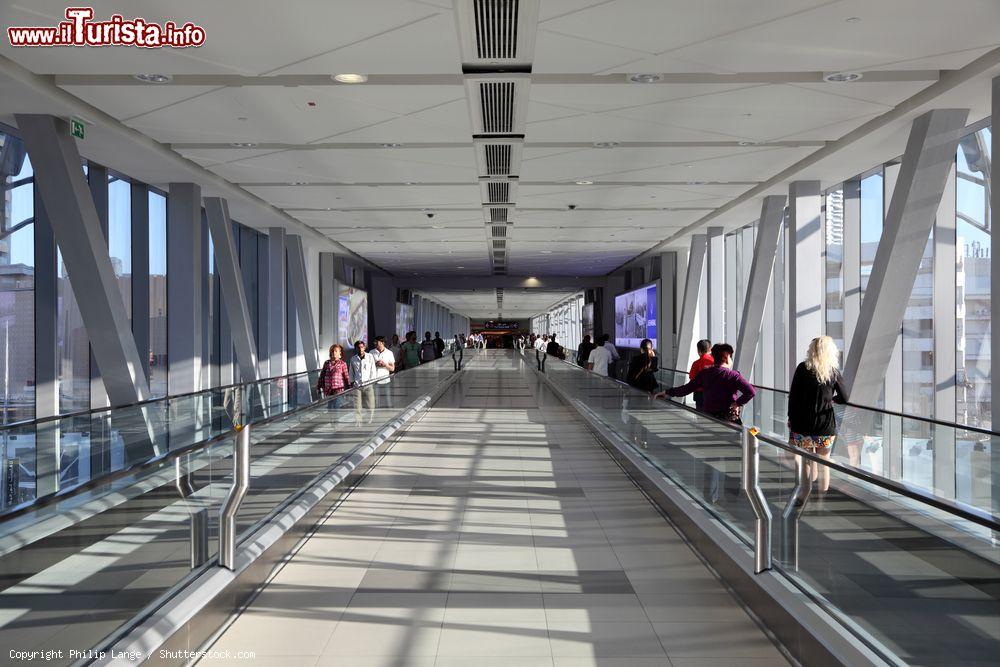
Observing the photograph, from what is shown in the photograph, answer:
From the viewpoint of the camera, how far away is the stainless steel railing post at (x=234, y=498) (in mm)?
4742

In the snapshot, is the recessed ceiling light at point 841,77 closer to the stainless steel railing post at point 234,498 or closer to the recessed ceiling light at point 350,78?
the recessed ceiling light at point 350,78

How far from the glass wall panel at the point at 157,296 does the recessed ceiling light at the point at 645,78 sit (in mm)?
10689

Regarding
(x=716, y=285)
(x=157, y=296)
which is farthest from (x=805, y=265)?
(x=157, y=296)

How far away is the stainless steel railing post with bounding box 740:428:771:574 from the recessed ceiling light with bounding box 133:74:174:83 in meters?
6.61

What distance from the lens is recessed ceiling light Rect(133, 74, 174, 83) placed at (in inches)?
334

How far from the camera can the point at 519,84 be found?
879cm

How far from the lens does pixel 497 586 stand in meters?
5.33

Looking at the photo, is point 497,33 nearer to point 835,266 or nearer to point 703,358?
point 703,358

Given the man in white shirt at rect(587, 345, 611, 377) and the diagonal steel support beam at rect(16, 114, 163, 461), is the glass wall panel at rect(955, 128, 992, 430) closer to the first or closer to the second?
the man in white shirt at rect(587, 345, 611, 377)

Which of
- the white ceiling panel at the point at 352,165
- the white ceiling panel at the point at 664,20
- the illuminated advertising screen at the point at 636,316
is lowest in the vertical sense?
the illuminated advertising screen at the point at 636,316

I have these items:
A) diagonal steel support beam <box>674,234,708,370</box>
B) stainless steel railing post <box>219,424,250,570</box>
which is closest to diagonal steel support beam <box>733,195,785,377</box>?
diagonal steel support beam <box>674,234,708,370</box>

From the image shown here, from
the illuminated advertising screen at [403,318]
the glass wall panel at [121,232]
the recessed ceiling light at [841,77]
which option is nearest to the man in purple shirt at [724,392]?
the recessed ceiling light at [841,77]

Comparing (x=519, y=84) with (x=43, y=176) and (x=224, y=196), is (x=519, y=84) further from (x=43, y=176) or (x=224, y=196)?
(x=224, y=196)

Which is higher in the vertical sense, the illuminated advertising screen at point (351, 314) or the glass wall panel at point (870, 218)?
the glass wall panel at point (870, 218)
